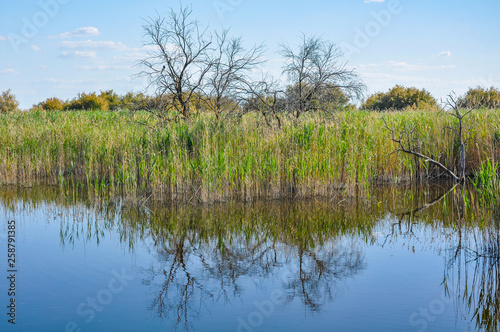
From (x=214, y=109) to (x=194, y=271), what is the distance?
22.9 feet

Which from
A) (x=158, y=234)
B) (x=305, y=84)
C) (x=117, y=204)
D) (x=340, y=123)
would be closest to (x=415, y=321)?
(x=158, y=234)

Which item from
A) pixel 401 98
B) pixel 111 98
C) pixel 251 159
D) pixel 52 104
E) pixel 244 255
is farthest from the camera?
pixel 111 98

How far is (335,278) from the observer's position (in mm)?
4938

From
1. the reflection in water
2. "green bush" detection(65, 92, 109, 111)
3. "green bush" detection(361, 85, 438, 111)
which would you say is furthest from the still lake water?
"green bush" detection(65, 92, 109, 111)

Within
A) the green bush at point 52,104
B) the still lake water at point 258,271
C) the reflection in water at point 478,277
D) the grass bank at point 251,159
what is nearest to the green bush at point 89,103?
the green bush at point 52,104

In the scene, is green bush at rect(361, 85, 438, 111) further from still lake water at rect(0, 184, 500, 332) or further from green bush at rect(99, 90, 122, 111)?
still lake water at rect(0, 184, 500, 332)

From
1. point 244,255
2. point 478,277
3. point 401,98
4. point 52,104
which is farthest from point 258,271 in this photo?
point 52,104

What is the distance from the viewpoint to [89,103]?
36344 millimetres

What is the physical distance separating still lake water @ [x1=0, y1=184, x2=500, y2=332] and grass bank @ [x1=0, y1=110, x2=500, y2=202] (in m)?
0.55

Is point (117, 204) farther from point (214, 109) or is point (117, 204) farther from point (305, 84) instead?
point (305, 84)

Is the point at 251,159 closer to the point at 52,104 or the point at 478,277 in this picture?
the point at 478,277

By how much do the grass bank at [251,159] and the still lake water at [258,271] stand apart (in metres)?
0.55

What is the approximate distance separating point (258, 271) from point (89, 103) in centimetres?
3451

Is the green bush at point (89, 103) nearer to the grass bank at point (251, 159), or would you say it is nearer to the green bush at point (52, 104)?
the green bush at point (52, 104)
